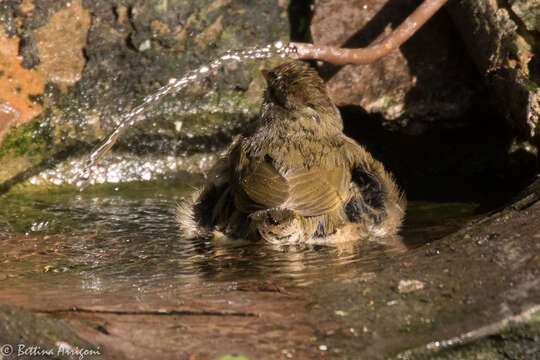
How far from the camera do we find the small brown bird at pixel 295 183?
14.6ft

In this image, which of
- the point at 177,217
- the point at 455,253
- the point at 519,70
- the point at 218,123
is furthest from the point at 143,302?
the point at 218,123

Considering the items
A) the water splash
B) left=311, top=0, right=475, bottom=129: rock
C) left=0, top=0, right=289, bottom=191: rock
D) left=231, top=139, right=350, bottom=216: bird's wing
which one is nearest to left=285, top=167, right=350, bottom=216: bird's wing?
left=231, top=139, right=350, bottom=216: bird's wing

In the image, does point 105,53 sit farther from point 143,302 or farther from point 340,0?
point 143,302

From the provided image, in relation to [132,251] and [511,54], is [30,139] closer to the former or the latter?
[132,251]

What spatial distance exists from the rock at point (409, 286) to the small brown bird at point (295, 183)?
1.43 meters

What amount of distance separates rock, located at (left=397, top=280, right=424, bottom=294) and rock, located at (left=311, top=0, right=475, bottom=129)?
2.95m

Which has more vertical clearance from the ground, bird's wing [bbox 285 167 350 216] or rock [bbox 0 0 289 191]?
rock [bbox 0 0 289 191]

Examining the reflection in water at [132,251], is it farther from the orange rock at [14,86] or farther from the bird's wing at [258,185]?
the orange rock at [14,86]

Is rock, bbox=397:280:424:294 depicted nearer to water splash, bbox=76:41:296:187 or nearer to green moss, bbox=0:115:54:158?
water splash, bbox=76:41:296:187

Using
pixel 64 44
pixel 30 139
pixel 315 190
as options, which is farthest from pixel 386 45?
pixel 30 139

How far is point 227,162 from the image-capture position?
515cm

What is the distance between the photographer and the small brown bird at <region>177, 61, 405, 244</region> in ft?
14.6

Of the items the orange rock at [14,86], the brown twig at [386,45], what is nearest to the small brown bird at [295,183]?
the brown twig at [386,45]

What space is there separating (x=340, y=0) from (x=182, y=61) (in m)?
1.65
